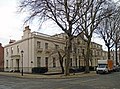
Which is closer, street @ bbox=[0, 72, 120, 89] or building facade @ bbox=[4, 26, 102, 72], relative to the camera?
street @ bbox=[0, 72, 120, 89]

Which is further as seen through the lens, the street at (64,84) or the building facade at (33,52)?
the building facade at (33,52)

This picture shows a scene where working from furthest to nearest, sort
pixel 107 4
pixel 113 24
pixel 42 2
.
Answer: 1. pixel 113 24
2. pixel 107 4
3. pixel 42 2

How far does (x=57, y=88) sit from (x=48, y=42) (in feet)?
121

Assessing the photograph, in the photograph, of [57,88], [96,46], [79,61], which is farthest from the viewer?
[96,46]

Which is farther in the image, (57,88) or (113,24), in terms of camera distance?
(113,24)

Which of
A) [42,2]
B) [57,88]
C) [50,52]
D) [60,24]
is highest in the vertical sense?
[42,2]

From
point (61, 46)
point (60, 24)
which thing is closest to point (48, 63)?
point (61, 46)

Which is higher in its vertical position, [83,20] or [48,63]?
[83,20]

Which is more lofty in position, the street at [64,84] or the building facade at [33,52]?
the building facade at [33,52]

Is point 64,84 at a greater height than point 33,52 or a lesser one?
lesser

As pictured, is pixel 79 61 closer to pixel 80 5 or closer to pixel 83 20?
pixel 83 20

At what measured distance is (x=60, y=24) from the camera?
128 ft

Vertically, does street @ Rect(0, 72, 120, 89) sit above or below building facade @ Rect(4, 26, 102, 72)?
below

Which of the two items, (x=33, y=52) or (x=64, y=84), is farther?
(x=33, y=52)
